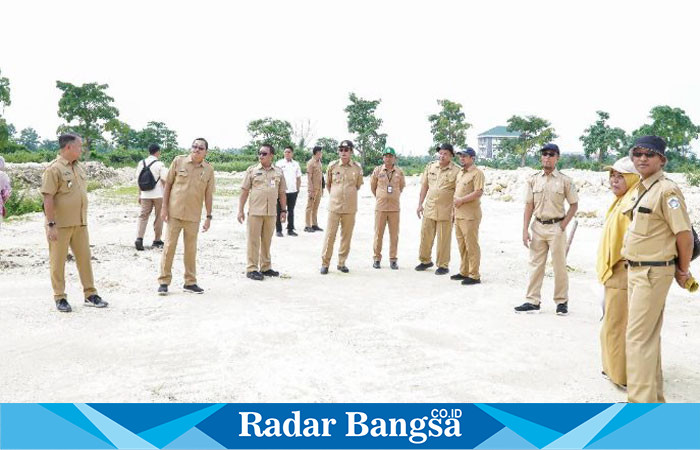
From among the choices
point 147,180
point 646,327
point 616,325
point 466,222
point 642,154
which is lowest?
point 616,325

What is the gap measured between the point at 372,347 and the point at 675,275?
236 centimetres

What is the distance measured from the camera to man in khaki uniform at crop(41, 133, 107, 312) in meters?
5.61

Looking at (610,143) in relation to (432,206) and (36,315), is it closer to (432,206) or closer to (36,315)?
(432,206)

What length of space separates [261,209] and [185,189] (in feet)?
4.00

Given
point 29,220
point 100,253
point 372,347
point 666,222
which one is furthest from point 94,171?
point 666,222

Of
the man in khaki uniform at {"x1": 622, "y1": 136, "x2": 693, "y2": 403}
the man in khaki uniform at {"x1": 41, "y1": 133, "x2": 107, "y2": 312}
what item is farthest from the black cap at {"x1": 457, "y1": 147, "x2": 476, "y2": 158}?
the man in khaki uniform at {"x1": 41, "y1": 133, "x2": 107, "y2": 312}

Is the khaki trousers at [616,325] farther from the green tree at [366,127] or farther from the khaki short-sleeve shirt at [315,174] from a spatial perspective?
the green tree at [366,127]

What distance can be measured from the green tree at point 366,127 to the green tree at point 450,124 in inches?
178

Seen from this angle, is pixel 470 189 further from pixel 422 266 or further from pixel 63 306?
pixel 63 306

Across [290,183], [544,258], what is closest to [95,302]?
[544,258]

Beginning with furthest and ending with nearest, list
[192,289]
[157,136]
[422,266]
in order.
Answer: [157,136] < [422,266] < [192,289]

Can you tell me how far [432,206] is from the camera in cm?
821

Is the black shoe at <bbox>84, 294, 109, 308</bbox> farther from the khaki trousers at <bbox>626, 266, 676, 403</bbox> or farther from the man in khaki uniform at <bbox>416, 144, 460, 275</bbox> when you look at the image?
the khaki trousers at <bbox>626, 266, 676, 403</bbox>

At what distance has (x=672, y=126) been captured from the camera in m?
38.3
